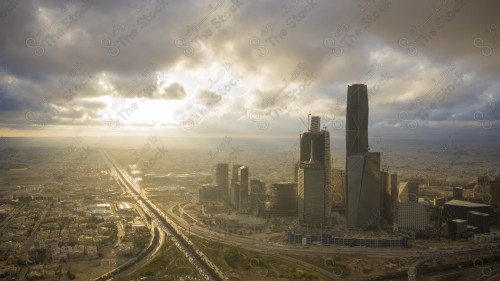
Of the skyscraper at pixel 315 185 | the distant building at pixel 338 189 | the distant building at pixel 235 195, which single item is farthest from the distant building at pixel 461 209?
the distant building at pixel 235 195

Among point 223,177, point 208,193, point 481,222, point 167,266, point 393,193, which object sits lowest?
point 167,266

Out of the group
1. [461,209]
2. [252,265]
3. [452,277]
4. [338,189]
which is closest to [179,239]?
[252,265]

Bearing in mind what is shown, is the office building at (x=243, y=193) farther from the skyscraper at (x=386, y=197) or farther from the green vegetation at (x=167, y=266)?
the skyscraper at (x=386, y=197)

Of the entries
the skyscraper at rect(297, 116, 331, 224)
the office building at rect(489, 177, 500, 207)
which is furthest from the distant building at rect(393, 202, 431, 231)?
the office building at rect(489, 177, 500, 207)

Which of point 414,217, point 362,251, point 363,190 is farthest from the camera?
point 363,190

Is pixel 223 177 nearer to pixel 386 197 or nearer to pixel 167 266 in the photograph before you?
pixel 386 197

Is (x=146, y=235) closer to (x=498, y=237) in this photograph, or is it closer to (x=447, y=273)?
(x=447, y=273)
